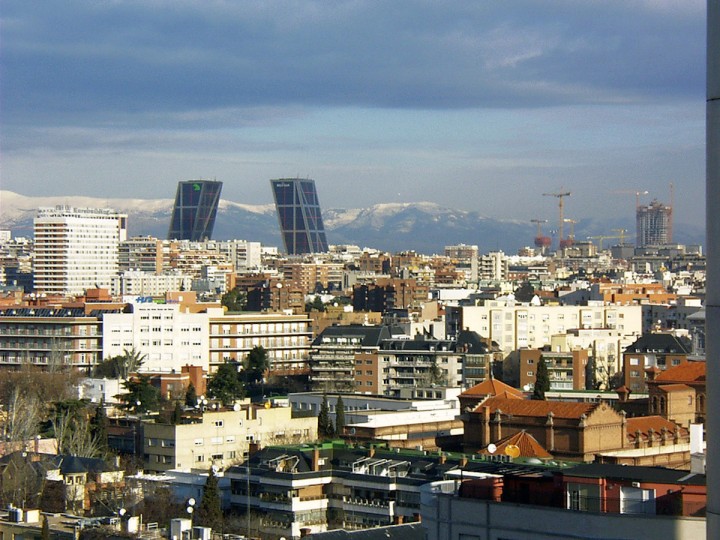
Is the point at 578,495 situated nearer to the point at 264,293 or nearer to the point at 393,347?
the point at 393,347

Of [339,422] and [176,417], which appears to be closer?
[176,417]

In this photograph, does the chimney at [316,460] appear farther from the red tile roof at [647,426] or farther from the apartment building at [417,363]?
the apartment building at [417,363]

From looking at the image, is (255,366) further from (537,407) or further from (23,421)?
(537,407)

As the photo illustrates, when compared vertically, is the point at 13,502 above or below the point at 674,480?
below

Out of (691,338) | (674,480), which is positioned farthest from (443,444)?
(691,338)

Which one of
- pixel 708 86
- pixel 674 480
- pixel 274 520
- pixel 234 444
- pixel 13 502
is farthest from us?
pixel 234 444

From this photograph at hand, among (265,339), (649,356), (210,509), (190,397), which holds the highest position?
(265,339)

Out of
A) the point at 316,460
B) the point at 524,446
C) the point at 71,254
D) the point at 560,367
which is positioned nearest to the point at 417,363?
the point at 560,367
